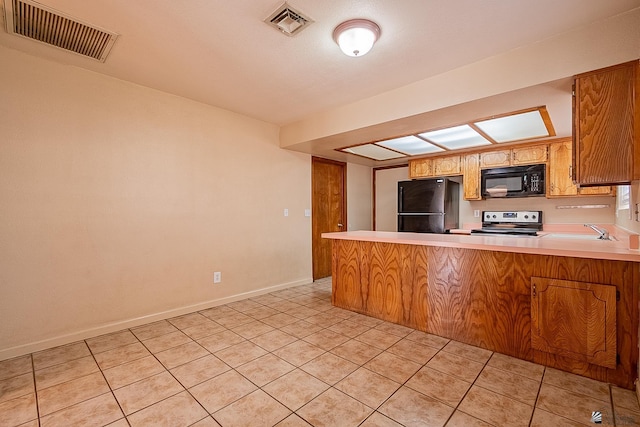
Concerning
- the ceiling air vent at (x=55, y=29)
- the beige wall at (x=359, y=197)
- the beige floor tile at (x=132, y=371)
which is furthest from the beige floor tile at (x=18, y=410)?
the beige wall at (x=359, y=197)

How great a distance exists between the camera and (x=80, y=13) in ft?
6.08

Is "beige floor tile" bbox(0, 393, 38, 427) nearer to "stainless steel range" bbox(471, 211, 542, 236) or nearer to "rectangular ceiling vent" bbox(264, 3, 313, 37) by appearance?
"rectangular ceiling vent" bbox(264, 3, 313, 37)

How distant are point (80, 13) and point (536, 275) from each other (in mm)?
3619

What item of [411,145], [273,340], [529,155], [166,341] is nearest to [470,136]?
[411,145]

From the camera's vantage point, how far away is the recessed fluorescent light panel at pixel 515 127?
2.92 meters

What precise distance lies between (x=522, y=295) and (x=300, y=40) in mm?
2554

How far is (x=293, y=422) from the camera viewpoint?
1528 millimetres

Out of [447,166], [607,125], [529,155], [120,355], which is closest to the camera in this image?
[607,125]

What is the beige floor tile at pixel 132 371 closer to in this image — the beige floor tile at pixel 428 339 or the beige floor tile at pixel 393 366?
the beige floor tile at pixel 393 366

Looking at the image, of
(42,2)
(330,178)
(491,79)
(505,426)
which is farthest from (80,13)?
(330,178)

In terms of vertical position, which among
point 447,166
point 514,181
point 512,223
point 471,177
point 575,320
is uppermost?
point 447,166

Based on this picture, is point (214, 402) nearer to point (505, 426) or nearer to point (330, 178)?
point (505, 426)

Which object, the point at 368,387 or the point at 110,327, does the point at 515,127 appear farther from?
the point at 110,327

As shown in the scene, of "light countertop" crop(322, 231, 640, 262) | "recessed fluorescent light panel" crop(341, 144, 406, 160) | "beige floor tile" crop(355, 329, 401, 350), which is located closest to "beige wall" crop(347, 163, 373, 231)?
"recessed fluorescent light panel" crop(341, 144, 406, 160)
